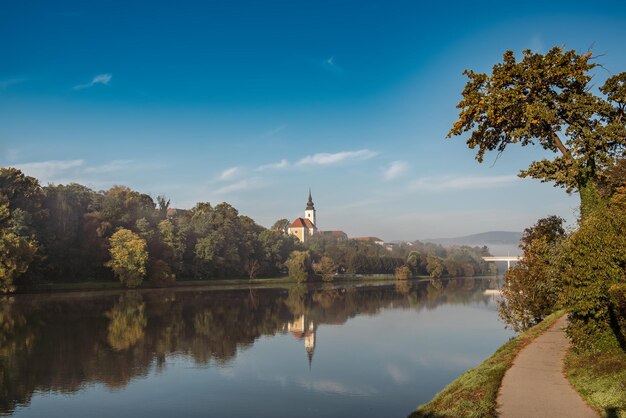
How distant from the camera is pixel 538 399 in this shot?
10617 millimetres

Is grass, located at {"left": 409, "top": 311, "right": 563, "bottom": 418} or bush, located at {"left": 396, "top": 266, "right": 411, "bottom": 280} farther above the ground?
grass, located at {"left": 409, "top": 311, "right": 563, "bottom": 418}

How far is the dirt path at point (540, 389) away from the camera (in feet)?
31.9

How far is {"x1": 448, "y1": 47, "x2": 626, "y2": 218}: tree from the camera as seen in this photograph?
18188 mm

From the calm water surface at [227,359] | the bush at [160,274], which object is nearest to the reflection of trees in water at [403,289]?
the calm water surface at [227,359]

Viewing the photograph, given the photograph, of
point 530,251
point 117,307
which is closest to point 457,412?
point 530,251

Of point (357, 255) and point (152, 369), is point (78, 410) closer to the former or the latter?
point (152, 369)

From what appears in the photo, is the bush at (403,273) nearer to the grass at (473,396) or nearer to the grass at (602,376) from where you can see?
the grass at (473,396)

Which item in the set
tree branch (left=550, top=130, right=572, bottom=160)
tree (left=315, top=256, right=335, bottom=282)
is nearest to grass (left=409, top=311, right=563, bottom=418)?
tree branch (left=550, top=130, right=572, bottom=160)

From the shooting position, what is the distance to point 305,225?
178125 millimetres

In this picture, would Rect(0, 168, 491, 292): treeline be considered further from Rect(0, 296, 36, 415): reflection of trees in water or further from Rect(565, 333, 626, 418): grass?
Rect(565, 333, 626, 418): grass

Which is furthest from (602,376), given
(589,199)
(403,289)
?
(403,289)

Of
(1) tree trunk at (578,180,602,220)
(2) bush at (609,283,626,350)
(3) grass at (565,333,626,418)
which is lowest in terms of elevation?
(3) grass at (565,333,626,418)

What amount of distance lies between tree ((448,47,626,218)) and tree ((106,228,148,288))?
167 ft

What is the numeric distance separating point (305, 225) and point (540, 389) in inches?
6570
